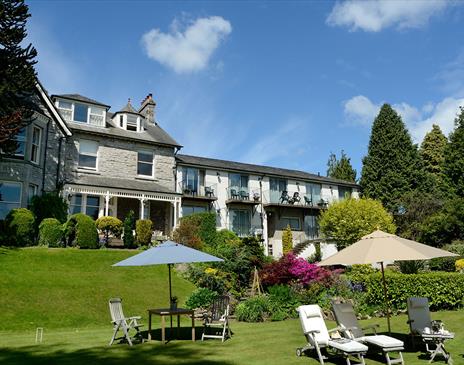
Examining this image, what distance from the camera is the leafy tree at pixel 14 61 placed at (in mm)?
20391

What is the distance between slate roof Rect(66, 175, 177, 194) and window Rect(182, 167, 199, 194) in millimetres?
2115

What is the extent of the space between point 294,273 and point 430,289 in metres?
5.09

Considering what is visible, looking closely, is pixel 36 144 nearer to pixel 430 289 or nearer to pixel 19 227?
pixel 19 227

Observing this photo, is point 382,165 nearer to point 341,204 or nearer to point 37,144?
point 341,204

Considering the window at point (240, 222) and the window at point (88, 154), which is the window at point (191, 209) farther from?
the window at point (88, 154)

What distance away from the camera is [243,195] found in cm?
3466

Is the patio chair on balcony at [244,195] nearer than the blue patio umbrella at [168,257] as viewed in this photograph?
No

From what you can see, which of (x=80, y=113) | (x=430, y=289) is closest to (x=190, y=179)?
(x=80, y=113)

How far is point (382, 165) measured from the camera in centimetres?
4597

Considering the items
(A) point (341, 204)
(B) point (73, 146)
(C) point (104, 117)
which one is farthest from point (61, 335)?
(A) point (341, 204)

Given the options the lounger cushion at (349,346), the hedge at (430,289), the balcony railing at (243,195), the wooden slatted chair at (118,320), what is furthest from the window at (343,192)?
the lounger cushion at (349,346)

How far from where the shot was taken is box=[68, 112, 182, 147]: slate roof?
92.2ft

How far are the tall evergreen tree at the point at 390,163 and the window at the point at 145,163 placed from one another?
24.4 metres

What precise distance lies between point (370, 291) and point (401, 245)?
853 cm
